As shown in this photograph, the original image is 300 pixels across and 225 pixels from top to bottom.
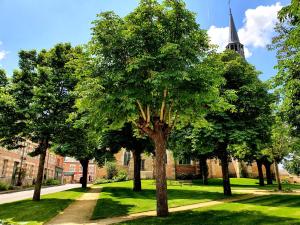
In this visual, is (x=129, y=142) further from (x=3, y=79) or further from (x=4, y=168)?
(x=4, y=168)

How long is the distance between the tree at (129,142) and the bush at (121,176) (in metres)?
25.5

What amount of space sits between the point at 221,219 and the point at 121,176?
43.1 m

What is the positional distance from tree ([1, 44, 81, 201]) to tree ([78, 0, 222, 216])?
5.19 m

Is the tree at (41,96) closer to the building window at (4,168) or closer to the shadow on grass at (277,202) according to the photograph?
the shadow on grass at (277,202)

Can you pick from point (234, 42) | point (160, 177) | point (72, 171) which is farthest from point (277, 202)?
point (72, 171)

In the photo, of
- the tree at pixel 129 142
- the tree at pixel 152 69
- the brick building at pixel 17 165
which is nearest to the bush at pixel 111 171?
the brick building at pixel 17 165

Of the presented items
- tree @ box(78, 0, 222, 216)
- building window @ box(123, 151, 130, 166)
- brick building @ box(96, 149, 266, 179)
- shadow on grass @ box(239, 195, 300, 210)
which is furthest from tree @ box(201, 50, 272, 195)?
building window @ box(123, 151, 130, 166)

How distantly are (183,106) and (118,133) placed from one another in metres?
13.4

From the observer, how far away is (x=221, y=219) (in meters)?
11.4

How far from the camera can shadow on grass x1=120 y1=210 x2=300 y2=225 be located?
10438 mm

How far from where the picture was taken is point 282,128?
795 inches

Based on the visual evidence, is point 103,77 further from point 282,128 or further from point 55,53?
point 282,128

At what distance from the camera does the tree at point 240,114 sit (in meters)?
18.8

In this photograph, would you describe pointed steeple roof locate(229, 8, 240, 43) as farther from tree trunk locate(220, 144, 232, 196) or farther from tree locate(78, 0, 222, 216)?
tree locate(78, 0, 222, 216)
